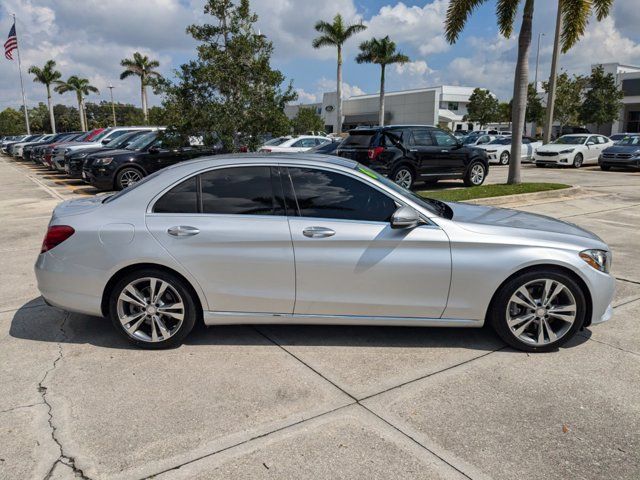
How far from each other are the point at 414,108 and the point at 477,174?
61.2m

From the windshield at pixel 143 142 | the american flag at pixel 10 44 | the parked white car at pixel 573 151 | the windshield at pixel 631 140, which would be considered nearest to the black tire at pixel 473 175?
the windshield at pixel 143 142

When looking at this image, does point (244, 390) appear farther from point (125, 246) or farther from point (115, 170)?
point (115, 170)

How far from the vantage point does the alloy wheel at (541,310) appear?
3980mm

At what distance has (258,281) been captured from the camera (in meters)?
3.96

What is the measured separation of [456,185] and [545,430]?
13000mm

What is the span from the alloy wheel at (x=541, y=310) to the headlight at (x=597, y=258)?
0.29 metres

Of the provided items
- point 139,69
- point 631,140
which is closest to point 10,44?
point 139,69

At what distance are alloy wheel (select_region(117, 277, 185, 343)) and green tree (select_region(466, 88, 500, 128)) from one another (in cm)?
6270

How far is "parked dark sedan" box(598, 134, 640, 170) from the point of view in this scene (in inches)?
817

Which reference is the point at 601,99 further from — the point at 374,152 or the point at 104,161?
the point at 104,161

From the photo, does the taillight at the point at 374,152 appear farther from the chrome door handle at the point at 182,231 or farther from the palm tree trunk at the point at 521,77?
the chrome door handle at the point at 182,231

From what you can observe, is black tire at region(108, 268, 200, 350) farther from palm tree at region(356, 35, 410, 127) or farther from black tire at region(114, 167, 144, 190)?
palm tree at region(356, 35, 410, 127)

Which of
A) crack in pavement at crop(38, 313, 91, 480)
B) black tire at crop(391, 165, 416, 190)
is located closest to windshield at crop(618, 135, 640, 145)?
black tire at crop(391, 165, 416, 190)

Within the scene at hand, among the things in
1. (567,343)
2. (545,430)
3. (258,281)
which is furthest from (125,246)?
(567,343)
